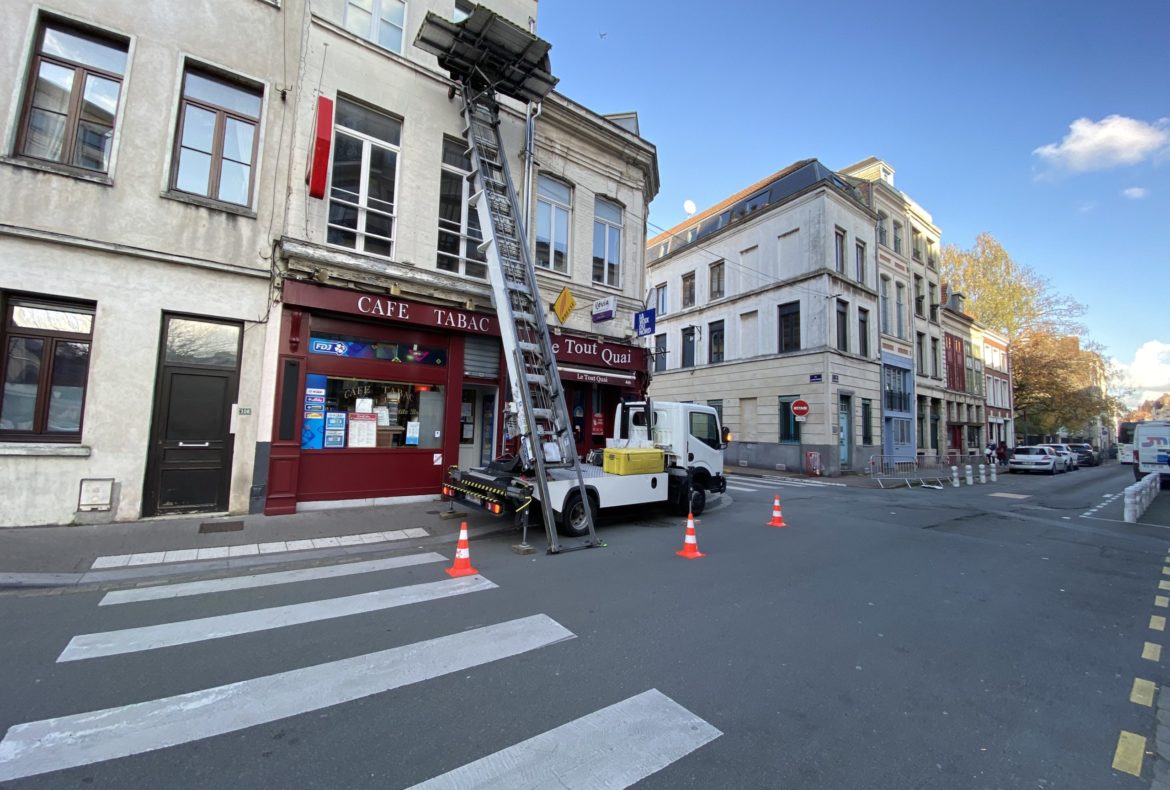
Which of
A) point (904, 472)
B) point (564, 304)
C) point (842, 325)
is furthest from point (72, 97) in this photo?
point (904, 472)

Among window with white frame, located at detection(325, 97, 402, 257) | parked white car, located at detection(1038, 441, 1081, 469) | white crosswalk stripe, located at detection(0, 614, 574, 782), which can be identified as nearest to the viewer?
white crosswalk stripe, located at detection(0, 614, 574, 782)

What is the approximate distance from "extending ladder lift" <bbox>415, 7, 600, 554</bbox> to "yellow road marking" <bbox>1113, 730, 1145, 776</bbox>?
529cm

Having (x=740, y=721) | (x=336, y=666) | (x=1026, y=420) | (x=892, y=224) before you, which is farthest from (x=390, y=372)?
(x=1026, y=420)

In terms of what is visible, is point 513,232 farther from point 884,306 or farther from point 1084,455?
point 1084,455

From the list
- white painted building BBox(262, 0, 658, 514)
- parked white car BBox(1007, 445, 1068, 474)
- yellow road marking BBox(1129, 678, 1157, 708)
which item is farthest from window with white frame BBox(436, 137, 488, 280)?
parked white car BBox(1007, 445, 1068, 474)

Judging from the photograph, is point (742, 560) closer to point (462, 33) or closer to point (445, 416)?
point (445, 416)

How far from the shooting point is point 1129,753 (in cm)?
288

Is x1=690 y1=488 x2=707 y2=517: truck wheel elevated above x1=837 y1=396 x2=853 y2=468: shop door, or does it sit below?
below

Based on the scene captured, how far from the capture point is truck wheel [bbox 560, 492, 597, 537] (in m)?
7.68

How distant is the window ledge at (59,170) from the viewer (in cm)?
718

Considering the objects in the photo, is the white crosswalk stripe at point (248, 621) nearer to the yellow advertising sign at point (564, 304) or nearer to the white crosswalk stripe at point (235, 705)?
the white crosswalk stripe at point (235, 705)

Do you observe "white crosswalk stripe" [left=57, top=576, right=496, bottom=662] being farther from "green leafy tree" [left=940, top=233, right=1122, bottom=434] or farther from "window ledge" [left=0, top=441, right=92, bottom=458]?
"green leafy tree" [left=940, top=233, right=1122, bottom=434]

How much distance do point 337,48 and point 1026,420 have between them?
5473cm

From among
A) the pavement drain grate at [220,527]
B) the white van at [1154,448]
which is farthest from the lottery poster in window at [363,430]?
the white van at [1154,448]
